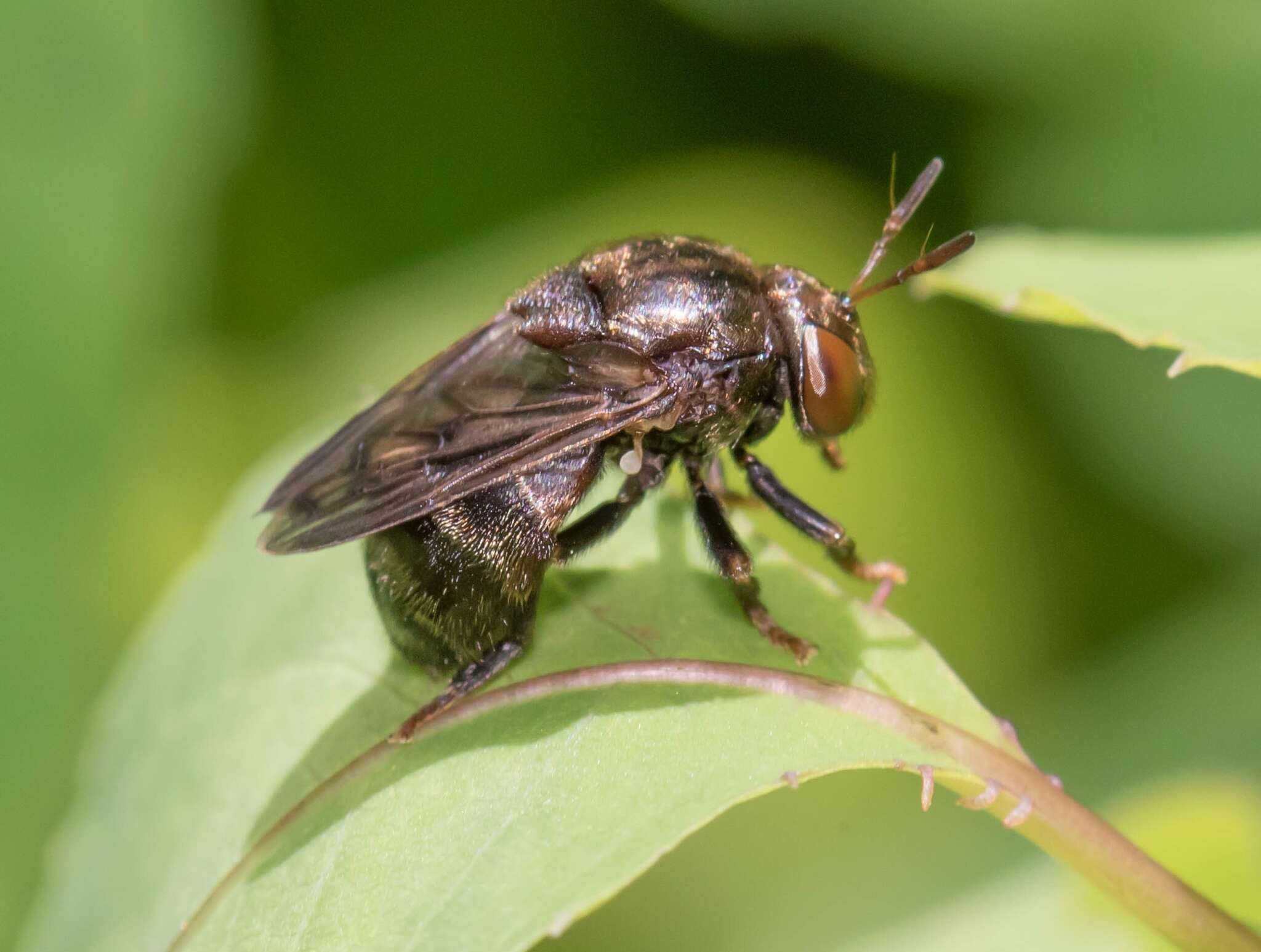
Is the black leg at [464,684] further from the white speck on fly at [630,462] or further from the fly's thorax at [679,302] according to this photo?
the fly's thorax at [679,302]

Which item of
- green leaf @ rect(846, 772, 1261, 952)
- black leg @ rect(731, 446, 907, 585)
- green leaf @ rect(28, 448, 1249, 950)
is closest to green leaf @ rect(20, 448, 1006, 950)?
green leaf @ rect(28, 448, 1249, 950)

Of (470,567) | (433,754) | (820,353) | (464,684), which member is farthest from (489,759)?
(820,353)

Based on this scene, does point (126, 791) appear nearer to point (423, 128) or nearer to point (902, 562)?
point (902, 562)

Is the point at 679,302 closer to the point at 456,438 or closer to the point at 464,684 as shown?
the point at 456,438

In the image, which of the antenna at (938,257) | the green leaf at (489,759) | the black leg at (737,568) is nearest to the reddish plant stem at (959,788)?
the green leaf at (489,759)

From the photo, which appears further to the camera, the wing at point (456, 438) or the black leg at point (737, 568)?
the wing at point (456, 438)

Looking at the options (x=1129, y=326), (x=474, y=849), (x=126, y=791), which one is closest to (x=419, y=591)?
(x=474, y=849)
